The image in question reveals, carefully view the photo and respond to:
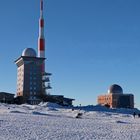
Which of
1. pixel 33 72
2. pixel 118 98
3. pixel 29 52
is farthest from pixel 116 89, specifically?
pixel 29 52

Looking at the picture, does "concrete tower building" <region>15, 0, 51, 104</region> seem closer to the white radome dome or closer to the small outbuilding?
the white radome dome

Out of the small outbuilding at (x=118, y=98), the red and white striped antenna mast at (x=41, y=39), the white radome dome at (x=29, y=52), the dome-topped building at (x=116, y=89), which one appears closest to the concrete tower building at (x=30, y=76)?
the white radome dome at (x=29, y=52)

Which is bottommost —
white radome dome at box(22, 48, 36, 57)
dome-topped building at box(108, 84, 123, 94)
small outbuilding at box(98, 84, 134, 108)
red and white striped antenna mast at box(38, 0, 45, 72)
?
small outbuilding at box(98, 84, 134, 108)

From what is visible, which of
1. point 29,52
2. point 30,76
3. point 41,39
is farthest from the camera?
point 29,52

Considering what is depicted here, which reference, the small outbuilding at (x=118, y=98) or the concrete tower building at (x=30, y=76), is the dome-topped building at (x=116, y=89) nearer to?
the small outbuilding at (x=118, y=98)

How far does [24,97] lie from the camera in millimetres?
134875

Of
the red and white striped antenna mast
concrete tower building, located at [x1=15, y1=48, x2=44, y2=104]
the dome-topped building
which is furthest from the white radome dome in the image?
the dome-topped building

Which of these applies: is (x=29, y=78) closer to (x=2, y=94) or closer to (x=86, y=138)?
(x=2, y=94)

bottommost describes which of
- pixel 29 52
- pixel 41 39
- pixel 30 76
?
pixel 30 76

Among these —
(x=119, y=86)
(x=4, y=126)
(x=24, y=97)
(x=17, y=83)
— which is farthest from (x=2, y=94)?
(x=4, y=126)

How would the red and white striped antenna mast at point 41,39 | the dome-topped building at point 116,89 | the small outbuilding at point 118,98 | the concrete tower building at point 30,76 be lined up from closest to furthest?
the concrete tower building at point 30,76 < the red and white striped antenna mast at point 41,39 < the dome-topped building at point 116,89 < the small outbuilding at point 118,98

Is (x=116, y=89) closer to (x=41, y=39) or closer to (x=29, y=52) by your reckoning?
(x=41, y=39)

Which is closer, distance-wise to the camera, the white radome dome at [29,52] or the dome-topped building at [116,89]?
the white radome dome at [29,52]

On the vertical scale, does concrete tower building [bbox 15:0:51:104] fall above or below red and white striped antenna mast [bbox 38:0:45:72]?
below
